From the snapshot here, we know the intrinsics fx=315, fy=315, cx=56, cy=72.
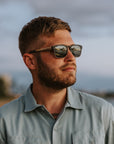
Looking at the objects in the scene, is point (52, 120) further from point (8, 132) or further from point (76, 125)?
point (8, 132)

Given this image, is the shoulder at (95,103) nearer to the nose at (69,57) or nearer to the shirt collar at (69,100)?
the shirt collar at (69,100)

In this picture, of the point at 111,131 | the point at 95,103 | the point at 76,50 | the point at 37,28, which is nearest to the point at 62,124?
the point at 95,103

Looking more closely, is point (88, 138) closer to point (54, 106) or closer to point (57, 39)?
point (54, 106)

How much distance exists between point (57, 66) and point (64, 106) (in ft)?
1.54

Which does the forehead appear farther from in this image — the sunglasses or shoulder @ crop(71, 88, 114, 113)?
shoulder @ crop(71, 88, 114, 113)

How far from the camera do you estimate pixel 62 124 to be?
3.58m

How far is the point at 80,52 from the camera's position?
393 cm

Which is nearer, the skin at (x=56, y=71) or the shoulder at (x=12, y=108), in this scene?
the skin at (x=56, y=71)

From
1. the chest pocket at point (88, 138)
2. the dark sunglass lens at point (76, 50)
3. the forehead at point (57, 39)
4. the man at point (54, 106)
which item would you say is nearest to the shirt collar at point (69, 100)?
the man at point (54, 106)

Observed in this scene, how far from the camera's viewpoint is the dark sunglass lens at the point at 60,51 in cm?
360

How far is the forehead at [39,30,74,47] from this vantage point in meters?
3.70

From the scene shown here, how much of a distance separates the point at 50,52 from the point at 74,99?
0.64 m

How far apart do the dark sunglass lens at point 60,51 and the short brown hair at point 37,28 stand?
0.23m

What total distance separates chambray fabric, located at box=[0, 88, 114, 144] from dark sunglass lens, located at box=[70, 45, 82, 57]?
0.50 m
